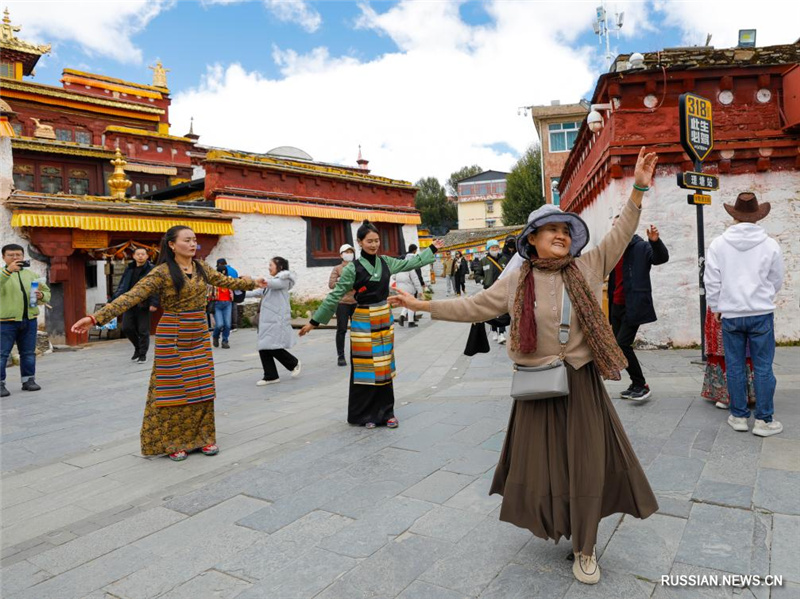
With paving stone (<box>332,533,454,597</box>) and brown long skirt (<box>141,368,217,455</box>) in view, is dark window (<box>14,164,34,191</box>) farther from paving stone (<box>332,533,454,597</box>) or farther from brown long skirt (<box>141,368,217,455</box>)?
paving stone (<box>332,533,454,597</box>)

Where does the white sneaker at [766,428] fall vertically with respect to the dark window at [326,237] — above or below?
below

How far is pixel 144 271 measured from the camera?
9.97 m

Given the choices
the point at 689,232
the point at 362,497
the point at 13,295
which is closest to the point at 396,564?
the point at 362,497

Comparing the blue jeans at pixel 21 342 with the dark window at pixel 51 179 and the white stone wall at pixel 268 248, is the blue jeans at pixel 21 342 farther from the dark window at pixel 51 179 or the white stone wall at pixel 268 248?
the dark window at pixel 51 179

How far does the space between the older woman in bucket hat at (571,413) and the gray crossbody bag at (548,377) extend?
37 millimetres

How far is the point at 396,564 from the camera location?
2.84 metres

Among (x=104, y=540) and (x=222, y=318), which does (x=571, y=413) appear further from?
(x=222, y=318)

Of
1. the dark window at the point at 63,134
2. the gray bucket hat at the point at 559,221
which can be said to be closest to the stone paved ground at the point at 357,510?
the gray bucket hat at the point at 559,221

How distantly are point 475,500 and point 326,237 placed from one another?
1602 cm

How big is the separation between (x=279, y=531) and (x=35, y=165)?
19502 mm

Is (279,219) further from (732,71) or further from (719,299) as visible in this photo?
(719,299)

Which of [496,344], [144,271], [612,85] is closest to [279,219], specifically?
[144,271]

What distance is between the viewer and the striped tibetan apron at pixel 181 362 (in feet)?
15.4

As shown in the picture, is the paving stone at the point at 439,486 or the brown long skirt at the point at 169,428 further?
the brown long skirt at the point at 169,428
